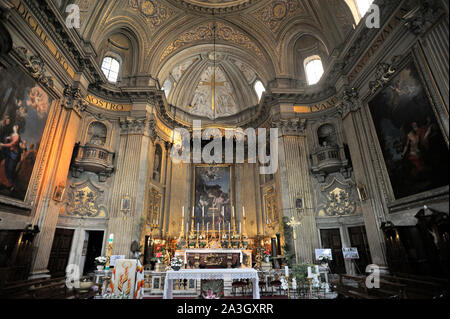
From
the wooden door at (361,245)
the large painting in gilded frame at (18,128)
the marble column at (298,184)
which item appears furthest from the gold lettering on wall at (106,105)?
the wooden door at (361,245)

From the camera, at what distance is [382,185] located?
31.0ft

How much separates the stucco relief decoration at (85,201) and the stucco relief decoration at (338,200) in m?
11.6

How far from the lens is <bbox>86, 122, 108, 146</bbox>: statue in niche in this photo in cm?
1323

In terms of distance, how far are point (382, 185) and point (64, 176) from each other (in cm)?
1349

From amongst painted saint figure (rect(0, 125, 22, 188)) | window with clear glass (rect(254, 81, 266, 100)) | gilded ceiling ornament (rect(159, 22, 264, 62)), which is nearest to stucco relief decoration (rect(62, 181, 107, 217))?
painted saint figure (rect(0, 125, 22, 188))

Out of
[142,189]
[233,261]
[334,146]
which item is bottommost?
[233,261]

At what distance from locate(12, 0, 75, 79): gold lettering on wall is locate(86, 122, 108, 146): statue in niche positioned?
115 inches

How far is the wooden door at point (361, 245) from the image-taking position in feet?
35.6

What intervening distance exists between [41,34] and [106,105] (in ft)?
16.6

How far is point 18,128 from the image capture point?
8.16 m

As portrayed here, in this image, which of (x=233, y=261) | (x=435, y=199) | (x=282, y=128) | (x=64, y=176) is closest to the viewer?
(x=435, y=199)

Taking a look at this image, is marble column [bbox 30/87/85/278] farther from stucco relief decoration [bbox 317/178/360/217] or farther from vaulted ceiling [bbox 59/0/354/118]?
stucco relief decoration [bbox 317/178/360/217]
